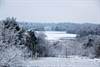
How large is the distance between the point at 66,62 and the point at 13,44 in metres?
0.91

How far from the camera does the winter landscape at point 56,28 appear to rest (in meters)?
4.65

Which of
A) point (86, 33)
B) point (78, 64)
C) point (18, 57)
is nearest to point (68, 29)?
point (86, 33)

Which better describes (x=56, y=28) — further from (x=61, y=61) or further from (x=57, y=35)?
(x=61, y=61)

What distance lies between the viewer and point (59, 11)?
15.3 ft

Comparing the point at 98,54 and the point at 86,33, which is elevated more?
the point at 86,33

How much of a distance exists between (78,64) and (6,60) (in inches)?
45.7

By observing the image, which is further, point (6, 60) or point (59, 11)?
point (59, 11)

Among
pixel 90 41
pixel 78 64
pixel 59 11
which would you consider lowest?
pixel 78 64

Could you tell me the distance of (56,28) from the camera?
472 cm

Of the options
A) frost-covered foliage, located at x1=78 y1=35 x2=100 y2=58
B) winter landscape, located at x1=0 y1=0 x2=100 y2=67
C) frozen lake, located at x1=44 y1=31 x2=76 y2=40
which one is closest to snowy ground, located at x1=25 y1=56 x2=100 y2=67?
winter landscape, located at x1=0 y1=0 x2=100 y2=67

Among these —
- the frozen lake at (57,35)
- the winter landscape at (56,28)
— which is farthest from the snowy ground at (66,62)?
the frozen lake at (57,35)

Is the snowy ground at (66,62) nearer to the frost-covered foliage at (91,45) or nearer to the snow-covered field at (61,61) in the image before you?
the snow-covered field at (61,61)

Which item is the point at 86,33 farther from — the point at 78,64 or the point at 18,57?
the point at 18,57

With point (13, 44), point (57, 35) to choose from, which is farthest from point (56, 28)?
point (13, 44)
